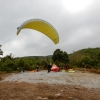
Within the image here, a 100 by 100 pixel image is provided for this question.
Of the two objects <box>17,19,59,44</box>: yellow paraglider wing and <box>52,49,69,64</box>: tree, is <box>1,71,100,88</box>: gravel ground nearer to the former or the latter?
<box>17,19,59,44</box>: yellow paraglider wing

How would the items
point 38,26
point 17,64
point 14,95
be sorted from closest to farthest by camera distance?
1. point 14,95
2. point 38,26
3. point 17,64

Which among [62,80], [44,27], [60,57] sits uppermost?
[60,57]

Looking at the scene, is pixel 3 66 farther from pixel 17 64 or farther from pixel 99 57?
pixel 99 57

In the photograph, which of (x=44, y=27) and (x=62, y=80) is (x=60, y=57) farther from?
(x=44, y=27)

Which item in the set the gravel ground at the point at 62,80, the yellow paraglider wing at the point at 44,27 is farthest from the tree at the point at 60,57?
the yellow paraglider wing at the point at 44,27

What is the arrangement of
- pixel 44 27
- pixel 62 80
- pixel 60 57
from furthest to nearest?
1. pixel 60 57
2. pixel 62 80
3. pixel 44 27

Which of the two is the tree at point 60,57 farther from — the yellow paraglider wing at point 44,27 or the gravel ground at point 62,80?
the yellow paraglider wing at point 44,27

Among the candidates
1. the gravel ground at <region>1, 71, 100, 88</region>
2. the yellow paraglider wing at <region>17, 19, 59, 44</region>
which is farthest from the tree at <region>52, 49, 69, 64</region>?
the yellow paraglider wing at <region>17, 19, 59, 44</region>

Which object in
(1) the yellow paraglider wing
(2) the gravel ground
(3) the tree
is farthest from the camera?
(3) the tree

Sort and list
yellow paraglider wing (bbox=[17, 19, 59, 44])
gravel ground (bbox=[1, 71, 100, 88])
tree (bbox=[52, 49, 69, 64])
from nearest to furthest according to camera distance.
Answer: yellow paraglider wing (bbox=[17, 19, 59, 44]) → gravel ground (bbox=[1, 71, 100, 88]) → tree (bbox=[52, 49, 69, 64])

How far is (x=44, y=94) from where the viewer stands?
9648 mm

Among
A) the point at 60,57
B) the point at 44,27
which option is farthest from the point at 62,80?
the point at 60,57

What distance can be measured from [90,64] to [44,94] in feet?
95.6

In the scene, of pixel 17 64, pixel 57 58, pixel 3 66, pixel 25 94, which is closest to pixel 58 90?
pixel 25 94
